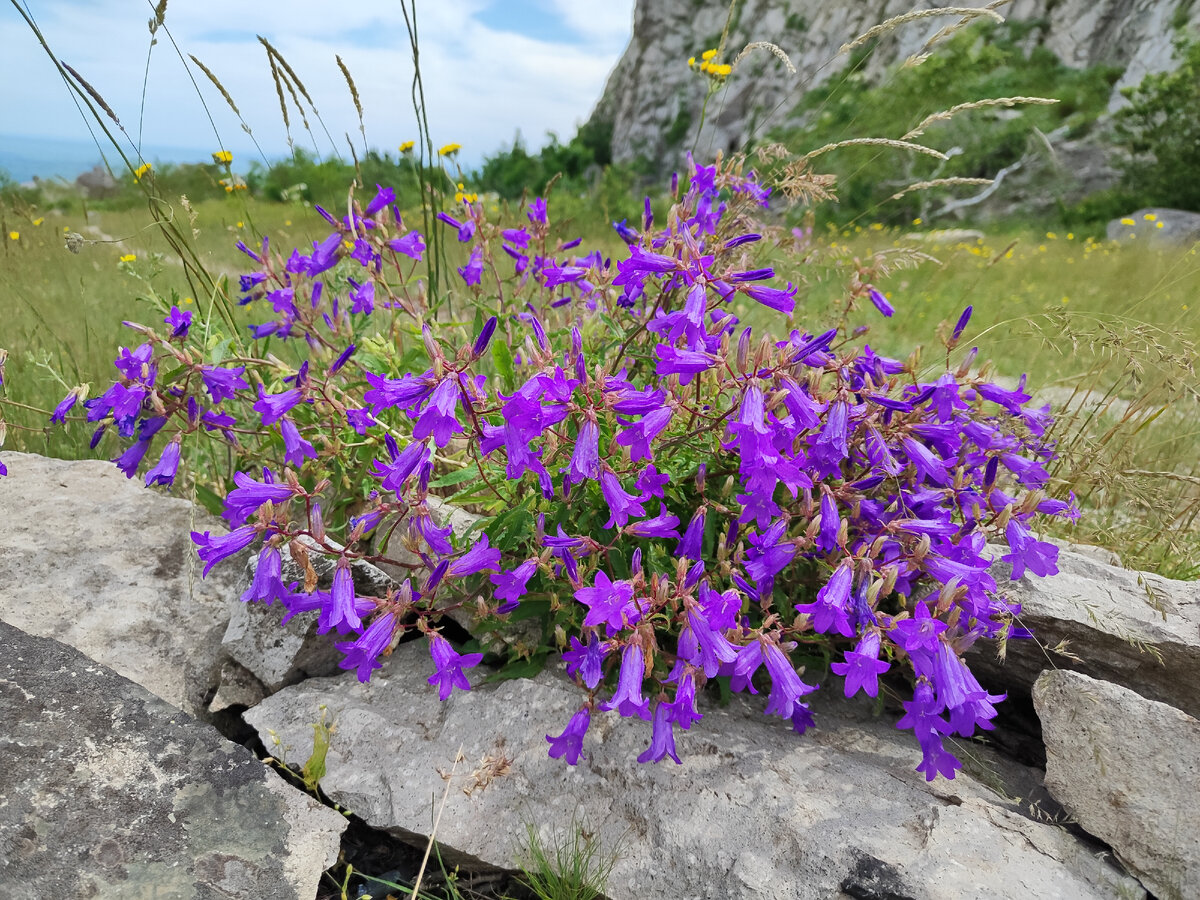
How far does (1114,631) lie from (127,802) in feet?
7.81

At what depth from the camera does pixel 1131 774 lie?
1.65m

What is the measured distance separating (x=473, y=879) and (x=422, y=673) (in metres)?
0.59

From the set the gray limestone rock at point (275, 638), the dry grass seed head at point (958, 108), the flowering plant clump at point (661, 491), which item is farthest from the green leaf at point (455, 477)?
the dry grass seed head at point (958, 108)

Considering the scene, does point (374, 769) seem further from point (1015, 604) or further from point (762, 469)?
point (1015, 604)


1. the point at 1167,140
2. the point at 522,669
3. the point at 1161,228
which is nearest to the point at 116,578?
the point at 522,669

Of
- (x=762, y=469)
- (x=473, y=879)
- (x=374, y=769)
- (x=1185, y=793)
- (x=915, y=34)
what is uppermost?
(x=915, y=34)

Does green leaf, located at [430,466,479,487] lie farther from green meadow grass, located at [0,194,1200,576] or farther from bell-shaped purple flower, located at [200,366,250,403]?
green meadow grass, located at [0,194,1200,576]

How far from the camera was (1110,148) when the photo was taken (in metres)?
21.2

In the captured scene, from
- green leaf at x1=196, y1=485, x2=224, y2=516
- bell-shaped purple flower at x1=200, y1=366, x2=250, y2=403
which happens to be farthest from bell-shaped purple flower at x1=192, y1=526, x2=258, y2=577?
green leaf at x1=196, y1=485, x2=224, y2=516

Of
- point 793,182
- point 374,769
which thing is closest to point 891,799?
point 374,769

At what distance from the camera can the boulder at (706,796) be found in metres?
1.57

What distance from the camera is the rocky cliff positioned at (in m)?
25.5

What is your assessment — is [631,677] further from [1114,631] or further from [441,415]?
[1114,631]

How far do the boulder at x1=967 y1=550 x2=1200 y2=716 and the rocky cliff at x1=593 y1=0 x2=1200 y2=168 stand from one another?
2482cm
